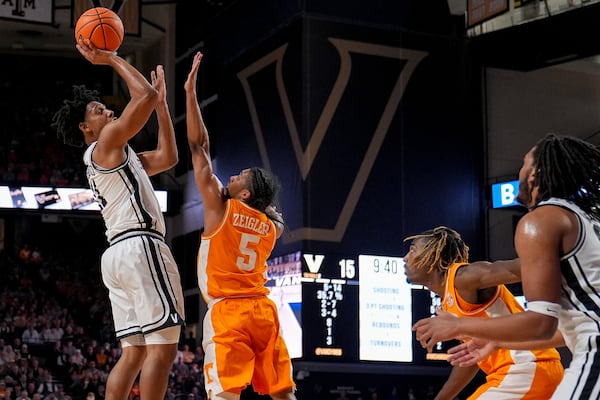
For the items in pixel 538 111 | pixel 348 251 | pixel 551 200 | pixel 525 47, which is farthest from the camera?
pixel 538 111

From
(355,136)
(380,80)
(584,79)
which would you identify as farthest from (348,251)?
(584,79)

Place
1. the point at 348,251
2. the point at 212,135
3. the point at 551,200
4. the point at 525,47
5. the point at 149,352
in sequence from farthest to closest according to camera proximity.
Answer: the point at 212,135 < the point at 525,47 < the point at 348,251 < the point at 149,352 < the point at 551,200

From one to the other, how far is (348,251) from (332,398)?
286 cm

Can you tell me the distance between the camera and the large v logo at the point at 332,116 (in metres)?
18.4

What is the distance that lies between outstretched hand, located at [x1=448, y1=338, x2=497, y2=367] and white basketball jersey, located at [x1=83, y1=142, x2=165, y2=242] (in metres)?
2.84

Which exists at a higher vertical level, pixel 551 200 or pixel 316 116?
pixel 316 116

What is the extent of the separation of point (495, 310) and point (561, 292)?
6.52 ft

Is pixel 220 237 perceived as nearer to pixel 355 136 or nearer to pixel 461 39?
pixel 355 136

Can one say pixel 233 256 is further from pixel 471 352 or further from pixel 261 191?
pixel 471 352

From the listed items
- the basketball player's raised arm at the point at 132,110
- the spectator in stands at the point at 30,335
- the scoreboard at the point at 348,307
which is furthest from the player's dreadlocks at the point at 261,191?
the spectator in stands at the point at 30,335

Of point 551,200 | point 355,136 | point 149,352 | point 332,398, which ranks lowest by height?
point 332,398

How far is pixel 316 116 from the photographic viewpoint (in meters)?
18.5

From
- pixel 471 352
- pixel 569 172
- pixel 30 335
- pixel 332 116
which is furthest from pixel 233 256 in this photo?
pixel 30 335

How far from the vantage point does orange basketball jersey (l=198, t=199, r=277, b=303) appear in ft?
21.5
